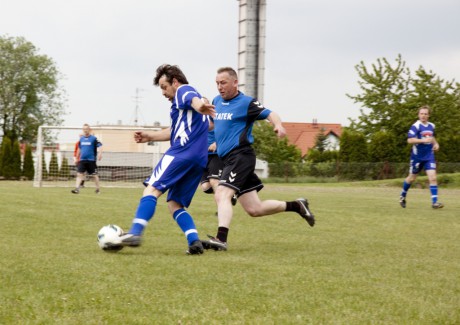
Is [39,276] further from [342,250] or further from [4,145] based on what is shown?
[4,145]

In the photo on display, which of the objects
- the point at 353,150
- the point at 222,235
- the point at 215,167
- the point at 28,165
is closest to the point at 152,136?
the point at 222,235

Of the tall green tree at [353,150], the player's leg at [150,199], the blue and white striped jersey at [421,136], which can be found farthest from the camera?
the tall green tree at [353,150]

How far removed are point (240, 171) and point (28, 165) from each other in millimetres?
39025

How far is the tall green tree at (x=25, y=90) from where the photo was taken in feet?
250

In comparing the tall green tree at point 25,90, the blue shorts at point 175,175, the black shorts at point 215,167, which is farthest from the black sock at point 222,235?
the tall green tree at point 25,90

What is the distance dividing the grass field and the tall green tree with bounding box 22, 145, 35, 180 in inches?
1405

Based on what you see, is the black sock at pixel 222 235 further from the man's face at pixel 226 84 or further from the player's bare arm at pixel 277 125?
the man's face at pixel 226 84

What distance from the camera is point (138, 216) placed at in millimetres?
7188

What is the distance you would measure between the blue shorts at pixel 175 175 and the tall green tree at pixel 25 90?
232 feet

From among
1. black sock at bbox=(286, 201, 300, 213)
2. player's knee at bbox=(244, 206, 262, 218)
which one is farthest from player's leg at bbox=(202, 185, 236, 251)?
black sock at bbox=(286, 201, 300, 213)

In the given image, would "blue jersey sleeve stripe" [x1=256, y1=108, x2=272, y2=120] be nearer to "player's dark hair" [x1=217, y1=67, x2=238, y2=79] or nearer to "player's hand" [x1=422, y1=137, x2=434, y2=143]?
"player's dark hair" [x1=217, y1=67, x2=238, y2=79]

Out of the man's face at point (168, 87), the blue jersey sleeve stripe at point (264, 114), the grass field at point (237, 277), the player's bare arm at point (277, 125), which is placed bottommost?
the grass field at point (237, 277)

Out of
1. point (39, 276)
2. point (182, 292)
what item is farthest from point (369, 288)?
point (39, 276)

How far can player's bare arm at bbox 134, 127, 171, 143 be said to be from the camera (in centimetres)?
750
